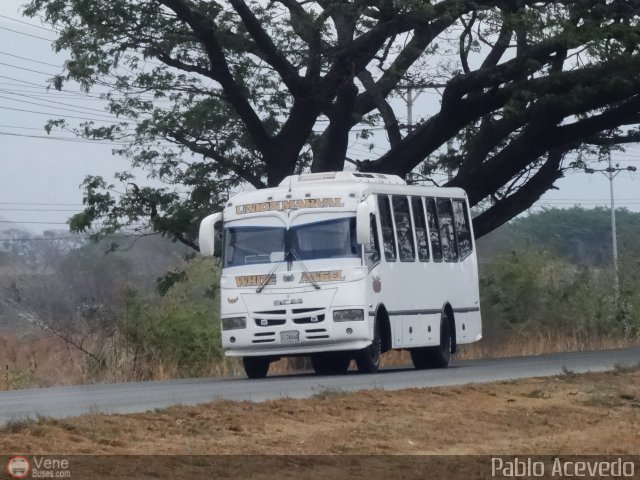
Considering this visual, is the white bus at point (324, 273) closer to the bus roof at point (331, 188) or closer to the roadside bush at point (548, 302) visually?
the bus roof at point (331, 188)

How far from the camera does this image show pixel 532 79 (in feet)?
94.4

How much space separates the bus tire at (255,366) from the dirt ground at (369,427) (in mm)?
6703

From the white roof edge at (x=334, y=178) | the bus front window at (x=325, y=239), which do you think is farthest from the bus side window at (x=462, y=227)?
the bus front window at (x=325, y=239)

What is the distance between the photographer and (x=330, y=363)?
2430cm

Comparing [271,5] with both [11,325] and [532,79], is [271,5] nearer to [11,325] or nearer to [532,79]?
[532,79]

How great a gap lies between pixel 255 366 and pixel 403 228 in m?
3.59

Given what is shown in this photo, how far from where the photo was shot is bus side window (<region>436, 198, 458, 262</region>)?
Answer: 25703 millimetres

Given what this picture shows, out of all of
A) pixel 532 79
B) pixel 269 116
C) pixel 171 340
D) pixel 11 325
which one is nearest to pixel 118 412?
pixel 171 340

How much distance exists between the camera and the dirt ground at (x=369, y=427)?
11.4m

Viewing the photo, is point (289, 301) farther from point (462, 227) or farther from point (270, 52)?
point (270, 52)

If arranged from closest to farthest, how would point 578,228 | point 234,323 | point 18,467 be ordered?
point 18,467 → point 234,323 → point 578,228

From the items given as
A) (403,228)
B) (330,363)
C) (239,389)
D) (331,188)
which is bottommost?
(239,389)

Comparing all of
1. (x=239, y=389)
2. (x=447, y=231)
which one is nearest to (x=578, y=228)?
(x=447, y=231)

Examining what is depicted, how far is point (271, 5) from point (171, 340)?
7602mm
